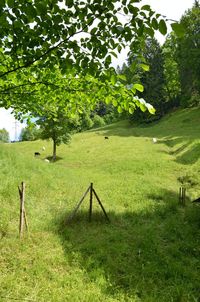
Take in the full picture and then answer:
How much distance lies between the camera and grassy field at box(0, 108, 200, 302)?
26.5ft

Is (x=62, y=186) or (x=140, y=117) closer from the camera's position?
(x=62, y=186)

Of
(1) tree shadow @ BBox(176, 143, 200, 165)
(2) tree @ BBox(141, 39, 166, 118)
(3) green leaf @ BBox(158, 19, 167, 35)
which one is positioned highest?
(2) tree @ BBox(141, 39, 166, 118)

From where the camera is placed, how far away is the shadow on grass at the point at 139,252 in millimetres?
8285

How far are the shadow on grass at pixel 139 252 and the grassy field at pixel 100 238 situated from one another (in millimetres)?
34

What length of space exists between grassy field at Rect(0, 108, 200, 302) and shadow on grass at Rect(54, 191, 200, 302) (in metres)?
0.03

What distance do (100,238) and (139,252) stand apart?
181 cm

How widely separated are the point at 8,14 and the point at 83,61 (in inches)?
42.3

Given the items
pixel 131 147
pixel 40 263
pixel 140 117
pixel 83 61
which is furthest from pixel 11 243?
pixel 140 117

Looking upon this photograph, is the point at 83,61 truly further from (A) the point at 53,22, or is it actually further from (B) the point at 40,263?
(B) the point at 40,263

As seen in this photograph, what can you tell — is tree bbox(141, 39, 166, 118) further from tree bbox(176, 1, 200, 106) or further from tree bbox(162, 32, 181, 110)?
tree bbox(176, 1, 200, 106)

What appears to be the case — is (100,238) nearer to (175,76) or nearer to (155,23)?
(155,23)

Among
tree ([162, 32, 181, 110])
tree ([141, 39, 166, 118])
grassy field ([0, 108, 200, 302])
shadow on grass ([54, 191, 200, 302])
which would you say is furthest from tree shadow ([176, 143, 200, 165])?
tree ([162, 32, 181, 110])

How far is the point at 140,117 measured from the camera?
6244 centimetres

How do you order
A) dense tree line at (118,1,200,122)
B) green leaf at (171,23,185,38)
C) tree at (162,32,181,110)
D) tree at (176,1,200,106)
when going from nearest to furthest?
green leaf at (171,23,185,38) < tree at (176,1,200,106) < dense tree line at (118,1,200,122) < tree at (162,32,181,110)
